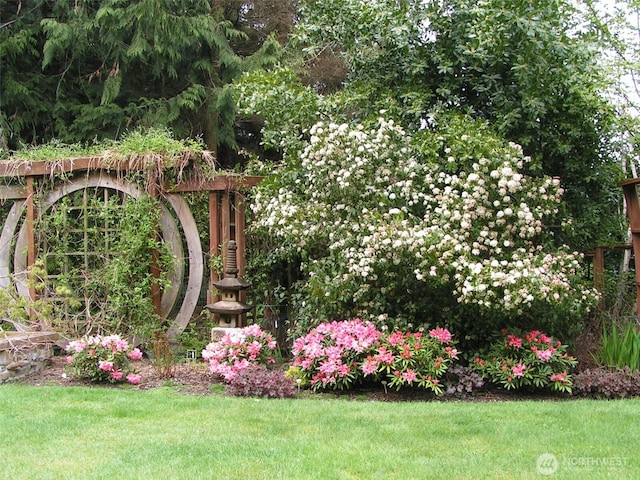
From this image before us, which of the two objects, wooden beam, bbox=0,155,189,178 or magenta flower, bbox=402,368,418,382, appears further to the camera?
wooden beam, bbox=0,155,189,178

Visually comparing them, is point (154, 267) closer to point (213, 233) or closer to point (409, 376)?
point (213, 233)

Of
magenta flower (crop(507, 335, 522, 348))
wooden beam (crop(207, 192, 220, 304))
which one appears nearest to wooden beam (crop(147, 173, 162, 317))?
wooden beam (crop(207, 192, 220, 304))

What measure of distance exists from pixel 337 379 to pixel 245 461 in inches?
74.0

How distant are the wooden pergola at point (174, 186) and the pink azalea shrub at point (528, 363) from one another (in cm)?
262

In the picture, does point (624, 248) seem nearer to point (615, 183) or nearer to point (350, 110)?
point (615, 183)

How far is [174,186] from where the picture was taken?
21.5ft

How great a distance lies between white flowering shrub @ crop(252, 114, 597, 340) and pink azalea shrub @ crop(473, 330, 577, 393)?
0.68 ft

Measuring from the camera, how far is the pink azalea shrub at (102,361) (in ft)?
17.7

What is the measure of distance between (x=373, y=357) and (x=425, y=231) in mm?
1037

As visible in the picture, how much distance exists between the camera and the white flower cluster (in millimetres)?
4906

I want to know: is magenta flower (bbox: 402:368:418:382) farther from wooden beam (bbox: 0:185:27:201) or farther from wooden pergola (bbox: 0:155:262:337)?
wooden beam (bbox: 0:185:27:201)

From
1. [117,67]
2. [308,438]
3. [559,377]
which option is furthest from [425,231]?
[117,67]

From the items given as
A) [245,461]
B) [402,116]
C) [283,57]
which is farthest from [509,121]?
[283,57]

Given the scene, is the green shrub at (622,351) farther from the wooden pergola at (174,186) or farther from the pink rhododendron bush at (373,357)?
the wooden pergola at (174,186)
